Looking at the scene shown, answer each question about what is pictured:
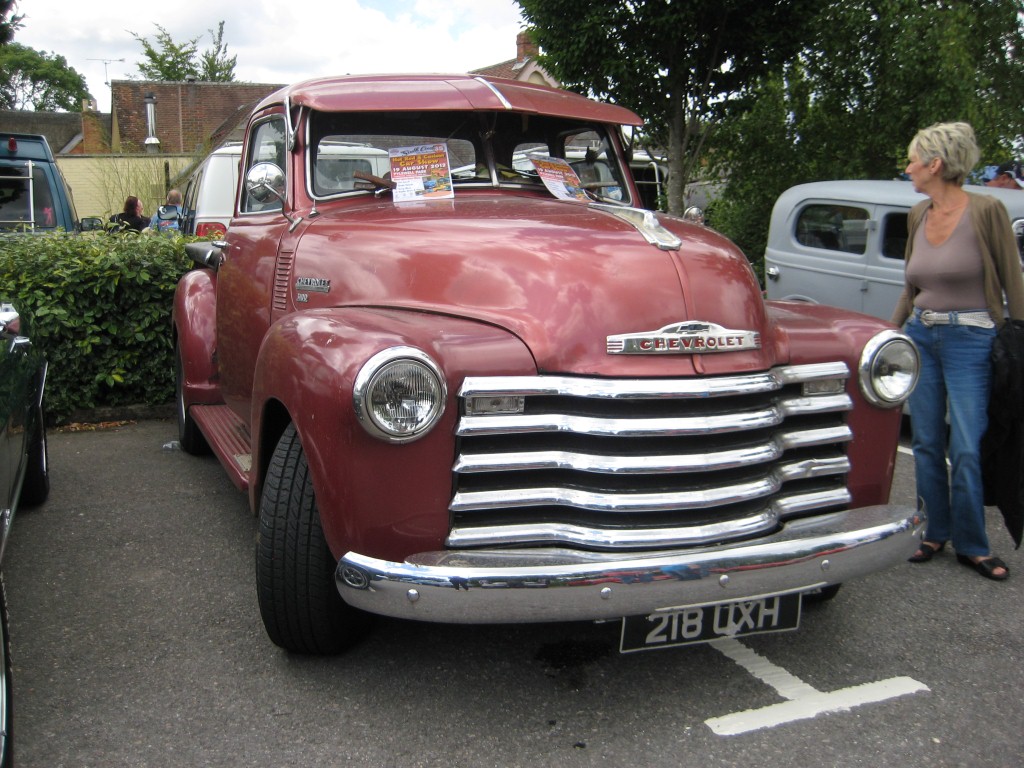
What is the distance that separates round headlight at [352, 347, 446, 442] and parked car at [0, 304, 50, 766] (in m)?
1.08

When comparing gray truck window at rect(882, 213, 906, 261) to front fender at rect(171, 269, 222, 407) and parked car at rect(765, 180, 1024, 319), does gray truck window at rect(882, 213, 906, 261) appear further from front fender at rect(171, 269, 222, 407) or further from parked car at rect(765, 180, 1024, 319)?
front fender at rect(171, 269, 222, 407)

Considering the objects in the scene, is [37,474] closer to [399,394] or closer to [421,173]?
[421,173]

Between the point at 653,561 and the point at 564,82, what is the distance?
8.15 metres

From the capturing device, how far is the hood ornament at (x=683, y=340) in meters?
2.62

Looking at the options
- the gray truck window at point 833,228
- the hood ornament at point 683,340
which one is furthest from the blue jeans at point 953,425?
the gray truck window at point 833,228

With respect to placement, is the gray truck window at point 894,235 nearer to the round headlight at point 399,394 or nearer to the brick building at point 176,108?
the round headlight at point 399,394

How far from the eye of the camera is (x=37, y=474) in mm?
4535

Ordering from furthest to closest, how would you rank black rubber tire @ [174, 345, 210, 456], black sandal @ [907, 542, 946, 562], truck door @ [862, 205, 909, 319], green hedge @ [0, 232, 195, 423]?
truck door @ [862, 205, 909, 319]
green hedge @ [0, 232, 195, 423]
black rubber tire @ [174, 345, 210, 456]
black sandal @ [907, 542, 946, 562]

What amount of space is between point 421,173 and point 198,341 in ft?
5.86

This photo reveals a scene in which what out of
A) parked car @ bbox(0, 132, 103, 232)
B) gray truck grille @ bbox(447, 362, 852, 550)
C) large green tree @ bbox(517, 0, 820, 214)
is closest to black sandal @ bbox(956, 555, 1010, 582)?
gray truck grille @ bbox(447, 362, 852, 550)

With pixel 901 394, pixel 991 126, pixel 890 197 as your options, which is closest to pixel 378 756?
pixel 901 394

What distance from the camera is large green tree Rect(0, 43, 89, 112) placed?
6756cm

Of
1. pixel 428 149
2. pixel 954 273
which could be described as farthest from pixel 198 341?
pixel 954 273

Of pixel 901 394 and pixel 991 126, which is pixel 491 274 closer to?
pixel 901 394
